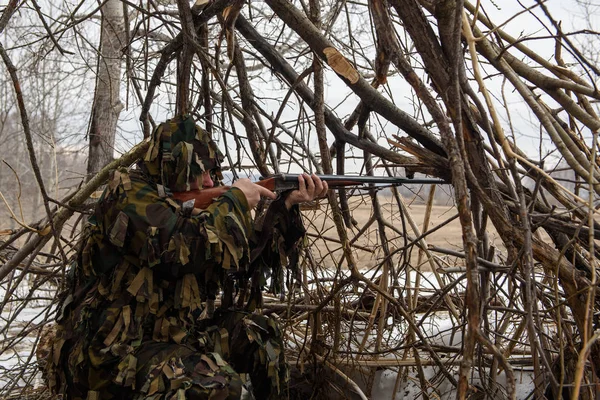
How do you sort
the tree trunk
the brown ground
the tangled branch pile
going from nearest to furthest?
the tangled branch pile → the brown ground → the tree trunk

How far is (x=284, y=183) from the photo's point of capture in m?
2.53

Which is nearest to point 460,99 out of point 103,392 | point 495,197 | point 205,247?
point 495,197

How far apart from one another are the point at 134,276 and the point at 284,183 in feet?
2.38

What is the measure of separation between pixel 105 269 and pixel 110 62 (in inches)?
178

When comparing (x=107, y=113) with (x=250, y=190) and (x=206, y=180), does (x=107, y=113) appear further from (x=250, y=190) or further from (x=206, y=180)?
(x=250, y=190)

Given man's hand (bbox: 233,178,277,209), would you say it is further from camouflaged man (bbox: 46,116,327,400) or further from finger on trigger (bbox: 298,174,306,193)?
finger on trigger (bbox: 298,174,306,193)

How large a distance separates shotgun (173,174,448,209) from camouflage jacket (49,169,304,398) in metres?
0.08

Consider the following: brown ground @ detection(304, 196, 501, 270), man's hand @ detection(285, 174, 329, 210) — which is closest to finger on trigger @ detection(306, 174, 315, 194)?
man's hand @ detection(285, 174, 329, 210)

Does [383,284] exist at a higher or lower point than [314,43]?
lower

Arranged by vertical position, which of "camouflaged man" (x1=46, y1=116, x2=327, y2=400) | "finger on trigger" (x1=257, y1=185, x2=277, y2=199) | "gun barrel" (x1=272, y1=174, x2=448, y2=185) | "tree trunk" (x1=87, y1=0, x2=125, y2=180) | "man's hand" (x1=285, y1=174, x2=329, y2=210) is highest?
"tree trunk" (x1=87, y1=0, x2=125, y2=180)

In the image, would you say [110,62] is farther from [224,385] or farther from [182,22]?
[224,385]

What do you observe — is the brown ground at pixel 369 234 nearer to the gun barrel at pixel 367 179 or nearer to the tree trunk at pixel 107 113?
the gun barrel at pixel 367 179

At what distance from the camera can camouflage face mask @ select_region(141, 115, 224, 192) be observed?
2.30 metres

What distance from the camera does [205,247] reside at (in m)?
2.17
